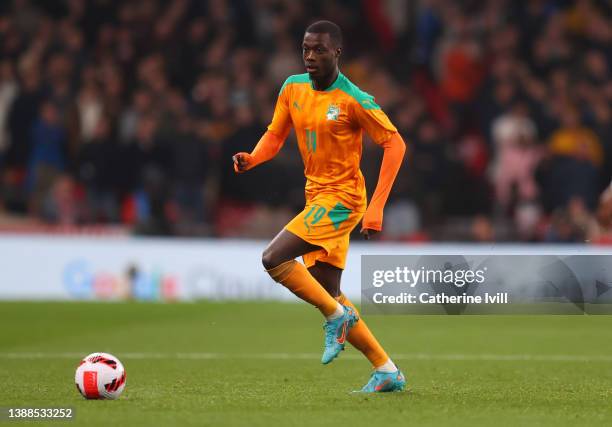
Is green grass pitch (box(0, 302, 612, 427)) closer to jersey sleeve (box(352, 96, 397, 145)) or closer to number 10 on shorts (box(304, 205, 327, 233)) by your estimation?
number 10 on shorts (box(304, 205, 327, 233))

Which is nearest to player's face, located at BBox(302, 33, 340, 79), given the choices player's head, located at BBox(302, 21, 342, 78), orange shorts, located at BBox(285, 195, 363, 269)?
player's head, located at BBox(302, 21, 342, 78)

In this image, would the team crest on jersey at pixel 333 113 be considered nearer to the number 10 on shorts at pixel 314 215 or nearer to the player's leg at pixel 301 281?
the number 10 on shorts at pixel 314 215

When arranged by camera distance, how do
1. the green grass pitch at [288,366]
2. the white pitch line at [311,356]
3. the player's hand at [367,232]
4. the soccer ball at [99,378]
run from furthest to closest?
the white pitch line at [311,356], the player's hand at [367,232], the soccer ball at [99,378], the green grass pitch at [288,366]

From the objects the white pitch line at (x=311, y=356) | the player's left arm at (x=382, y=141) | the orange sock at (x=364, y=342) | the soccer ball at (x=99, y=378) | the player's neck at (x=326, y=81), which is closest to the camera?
the soccer ball at (x=99, y=378)

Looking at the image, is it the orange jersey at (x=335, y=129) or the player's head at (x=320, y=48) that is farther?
the orange jersey at (x=335, y=129)

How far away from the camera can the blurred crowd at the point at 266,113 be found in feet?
56.2

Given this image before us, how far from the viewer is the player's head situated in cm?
763

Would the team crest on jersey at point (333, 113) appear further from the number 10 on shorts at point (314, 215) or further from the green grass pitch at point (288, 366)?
the green grass pitch at point (288, 366)

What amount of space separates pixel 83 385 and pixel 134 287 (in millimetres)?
10125

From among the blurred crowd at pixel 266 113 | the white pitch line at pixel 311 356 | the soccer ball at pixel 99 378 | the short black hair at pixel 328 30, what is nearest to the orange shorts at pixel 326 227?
the short black hair at pixel 328 30

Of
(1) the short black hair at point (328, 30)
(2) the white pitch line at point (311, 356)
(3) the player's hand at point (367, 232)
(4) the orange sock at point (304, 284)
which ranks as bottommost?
(2) the white pitch line at point (311, 356)

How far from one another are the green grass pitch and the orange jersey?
1.39m

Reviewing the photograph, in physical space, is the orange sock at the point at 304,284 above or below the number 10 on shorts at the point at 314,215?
below

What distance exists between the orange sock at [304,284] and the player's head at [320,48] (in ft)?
4.14
